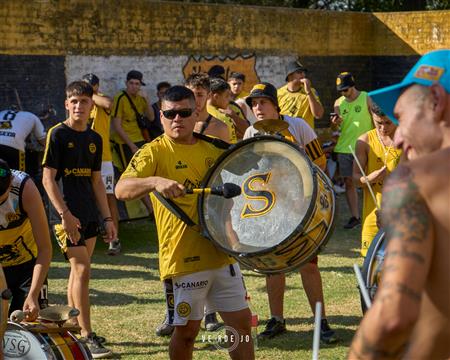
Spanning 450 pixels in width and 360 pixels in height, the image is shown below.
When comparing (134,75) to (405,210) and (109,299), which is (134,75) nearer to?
(109,299)

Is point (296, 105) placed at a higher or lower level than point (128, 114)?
higher

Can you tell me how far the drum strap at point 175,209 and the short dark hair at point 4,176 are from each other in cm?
95

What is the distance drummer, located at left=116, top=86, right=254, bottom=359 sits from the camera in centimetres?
625

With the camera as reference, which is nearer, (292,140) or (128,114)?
(292,140)

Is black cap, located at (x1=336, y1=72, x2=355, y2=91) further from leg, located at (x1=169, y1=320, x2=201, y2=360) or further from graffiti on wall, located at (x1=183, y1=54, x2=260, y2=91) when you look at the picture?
leg, located at (x1=169, y1=320, x2=201, y2=360)

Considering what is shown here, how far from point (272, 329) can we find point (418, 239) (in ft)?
17.8

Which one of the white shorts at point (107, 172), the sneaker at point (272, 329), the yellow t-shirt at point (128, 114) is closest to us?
the sneaker at point (272, 329)

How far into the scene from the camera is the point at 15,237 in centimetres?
649

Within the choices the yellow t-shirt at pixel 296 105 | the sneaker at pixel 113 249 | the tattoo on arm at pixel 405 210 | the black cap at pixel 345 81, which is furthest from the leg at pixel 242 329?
the black cap at pixel 345 81

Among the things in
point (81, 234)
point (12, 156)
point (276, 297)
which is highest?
point (12, 156)

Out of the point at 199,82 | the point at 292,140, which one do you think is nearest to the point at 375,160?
the point at 292,140

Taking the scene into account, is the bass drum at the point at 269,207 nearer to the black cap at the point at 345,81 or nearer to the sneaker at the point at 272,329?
A: the sneaker at the point at 272,329

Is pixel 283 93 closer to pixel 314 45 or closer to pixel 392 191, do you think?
pixel 314 45

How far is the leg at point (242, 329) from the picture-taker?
248 inches
